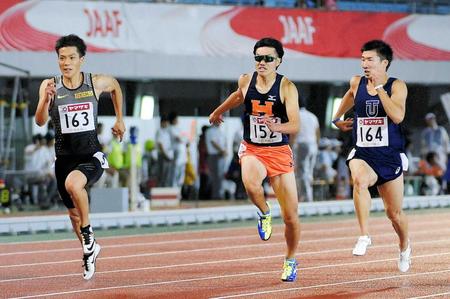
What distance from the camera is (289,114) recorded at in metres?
10.5

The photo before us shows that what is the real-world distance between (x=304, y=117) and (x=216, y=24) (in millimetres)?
5174

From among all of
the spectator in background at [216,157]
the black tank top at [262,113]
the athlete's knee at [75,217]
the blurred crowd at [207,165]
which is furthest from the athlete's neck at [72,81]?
the spectator in background at [216,157]

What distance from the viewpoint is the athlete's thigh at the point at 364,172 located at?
37.6ft

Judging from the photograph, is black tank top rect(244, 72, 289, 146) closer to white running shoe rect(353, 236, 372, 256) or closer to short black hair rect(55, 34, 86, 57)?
white running shoe rect(353, 236, 372, 256)

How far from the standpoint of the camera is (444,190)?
28.0 meters

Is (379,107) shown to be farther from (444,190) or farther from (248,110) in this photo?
(444,190)

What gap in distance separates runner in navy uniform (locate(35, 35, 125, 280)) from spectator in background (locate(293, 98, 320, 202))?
11144 millimetres

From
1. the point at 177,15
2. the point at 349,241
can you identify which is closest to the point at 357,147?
the point at 349,241

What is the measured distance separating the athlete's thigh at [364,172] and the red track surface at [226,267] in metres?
0.89

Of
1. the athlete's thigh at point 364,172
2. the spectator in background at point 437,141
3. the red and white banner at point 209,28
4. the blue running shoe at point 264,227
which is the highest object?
the red and white banner at point 209,28

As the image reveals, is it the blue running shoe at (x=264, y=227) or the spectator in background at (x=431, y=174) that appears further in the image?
the spectator in background at (x=431, y=174)

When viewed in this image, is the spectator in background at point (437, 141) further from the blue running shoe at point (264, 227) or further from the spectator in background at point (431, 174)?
the blue running shoe at point (264, 227)

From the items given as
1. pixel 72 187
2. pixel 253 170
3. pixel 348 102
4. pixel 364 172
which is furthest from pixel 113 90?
pixel 364 172

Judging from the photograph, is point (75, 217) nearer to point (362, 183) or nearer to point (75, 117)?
point (75, 117)
